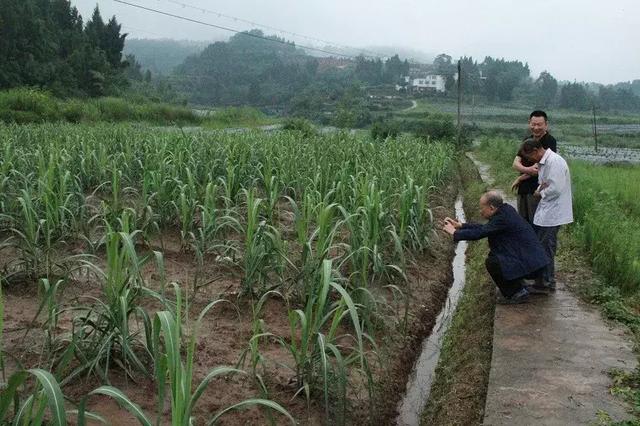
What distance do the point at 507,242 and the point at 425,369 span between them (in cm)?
111

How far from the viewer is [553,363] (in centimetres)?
322

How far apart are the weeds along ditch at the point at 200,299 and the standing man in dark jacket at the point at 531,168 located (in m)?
0.96

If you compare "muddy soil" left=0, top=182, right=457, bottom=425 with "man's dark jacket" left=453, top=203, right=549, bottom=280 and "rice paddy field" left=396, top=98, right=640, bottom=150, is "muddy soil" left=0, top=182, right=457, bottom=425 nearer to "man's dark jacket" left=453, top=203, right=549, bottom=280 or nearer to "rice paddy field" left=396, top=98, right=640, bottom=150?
"man's dark jacket" left=453, top=203, right=549, bottom=280

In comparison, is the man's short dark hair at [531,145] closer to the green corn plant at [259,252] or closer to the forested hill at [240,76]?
the green corn plant at [259,252]

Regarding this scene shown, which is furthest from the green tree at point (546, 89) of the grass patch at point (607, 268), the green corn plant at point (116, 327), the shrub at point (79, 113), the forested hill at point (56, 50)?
the green corn plant at point (116, 327)

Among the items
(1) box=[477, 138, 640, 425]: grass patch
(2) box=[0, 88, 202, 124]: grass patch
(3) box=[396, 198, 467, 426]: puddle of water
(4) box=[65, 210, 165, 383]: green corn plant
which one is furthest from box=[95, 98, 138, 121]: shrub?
(4) box=[65, 210, 165, 383]: green corn plant

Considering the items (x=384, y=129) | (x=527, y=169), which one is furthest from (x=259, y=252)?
(x=384, y=129)

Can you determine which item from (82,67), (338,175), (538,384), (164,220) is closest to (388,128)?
(338,175)

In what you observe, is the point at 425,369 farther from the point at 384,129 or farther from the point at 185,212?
the point at 384,129

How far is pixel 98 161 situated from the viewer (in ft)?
20.8

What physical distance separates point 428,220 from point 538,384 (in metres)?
3.00

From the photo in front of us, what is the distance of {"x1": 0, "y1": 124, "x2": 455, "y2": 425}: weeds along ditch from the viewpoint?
243cm

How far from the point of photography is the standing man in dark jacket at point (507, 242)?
4.06 meters

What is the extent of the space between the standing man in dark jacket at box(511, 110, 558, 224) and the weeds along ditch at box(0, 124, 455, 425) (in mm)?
957
